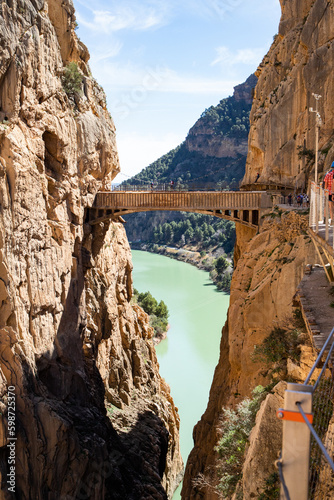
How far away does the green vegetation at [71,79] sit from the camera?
63.1ft

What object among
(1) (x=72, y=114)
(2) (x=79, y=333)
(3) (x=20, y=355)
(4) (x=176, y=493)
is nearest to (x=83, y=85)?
(1) (x=72, y=114)

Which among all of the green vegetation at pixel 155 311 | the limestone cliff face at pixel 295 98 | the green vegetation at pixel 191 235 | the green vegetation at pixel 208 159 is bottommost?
the green vegetation at pixel 155 311

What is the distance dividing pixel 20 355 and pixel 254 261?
8743 mm

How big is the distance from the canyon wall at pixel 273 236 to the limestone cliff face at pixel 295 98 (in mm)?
47

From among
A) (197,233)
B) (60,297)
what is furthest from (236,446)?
(197,233)

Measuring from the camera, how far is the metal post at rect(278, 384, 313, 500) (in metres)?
2.85

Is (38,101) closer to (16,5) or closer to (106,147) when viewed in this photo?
(16,5)

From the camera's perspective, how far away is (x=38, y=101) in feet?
54.8

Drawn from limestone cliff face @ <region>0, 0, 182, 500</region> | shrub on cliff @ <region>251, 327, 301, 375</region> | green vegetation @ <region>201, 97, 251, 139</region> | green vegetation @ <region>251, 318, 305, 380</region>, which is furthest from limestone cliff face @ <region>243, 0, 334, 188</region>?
green vegetation @ <region>201, 97, 251, 139</region>

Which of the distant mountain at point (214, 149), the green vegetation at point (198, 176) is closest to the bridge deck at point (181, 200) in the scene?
the green vegetation at point (198, 176)

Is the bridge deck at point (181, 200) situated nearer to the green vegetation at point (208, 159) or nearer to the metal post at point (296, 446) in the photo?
the metal post at point (296, 446)

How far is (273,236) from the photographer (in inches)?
667

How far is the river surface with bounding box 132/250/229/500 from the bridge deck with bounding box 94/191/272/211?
47.0 feet

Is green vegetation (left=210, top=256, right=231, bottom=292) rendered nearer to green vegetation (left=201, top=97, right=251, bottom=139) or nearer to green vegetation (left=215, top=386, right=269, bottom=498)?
green vegetation (left=215, top=386, right=269, bottom=498)
